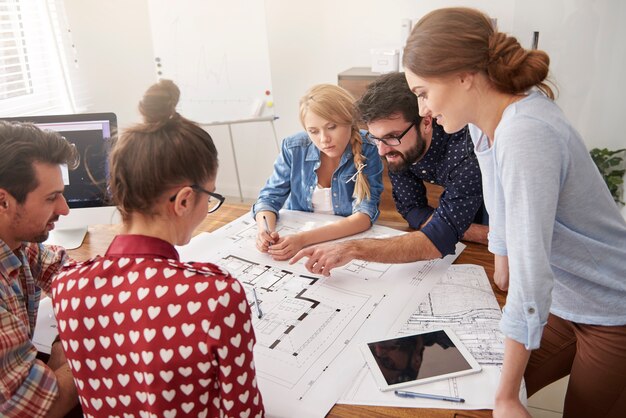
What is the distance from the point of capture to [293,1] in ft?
11.7

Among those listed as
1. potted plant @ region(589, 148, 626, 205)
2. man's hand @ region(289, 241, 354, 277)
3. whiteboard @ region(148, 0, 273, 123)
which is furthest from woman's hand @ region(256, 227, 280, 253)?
potted plant @ region(589, 148, 626, 205)

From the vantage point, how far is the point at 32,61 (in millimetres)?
3170

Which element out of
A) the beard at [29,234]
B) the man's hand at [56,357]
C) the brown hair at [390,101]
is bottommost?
the man's hand at [56,357]

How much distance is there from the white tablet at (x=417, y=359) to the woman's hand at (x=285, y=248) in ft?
1.54

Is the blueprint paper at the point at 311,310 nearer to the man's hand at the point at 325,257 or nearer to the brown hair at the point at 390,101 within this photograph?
the man's hand at the point at 325,257

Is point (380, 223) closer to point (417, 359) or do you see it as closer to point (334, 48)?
point (417, 359)

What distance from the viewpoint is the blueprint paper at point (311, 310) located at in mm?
977

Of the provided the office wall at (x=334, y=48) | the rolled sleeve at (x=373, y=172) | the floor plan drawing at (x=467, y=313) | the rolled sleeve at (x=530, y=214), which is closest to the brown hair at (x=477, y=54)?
the rolled sleeve at (x=530, y=214)

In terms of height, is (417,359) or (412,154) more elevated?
(412,154)

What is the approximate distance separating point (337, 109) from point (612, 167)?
2.24 m

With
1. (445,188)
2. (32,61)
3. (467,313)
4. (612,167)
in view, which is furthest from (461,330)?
(32,61)

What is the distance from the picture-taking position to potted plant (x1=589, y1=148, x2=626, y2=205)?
306 centimetres

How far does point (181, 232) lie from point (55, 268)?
23.4 inches

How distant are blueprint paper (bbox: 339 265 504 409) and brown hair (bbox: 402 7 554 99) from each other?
51 centimetres
